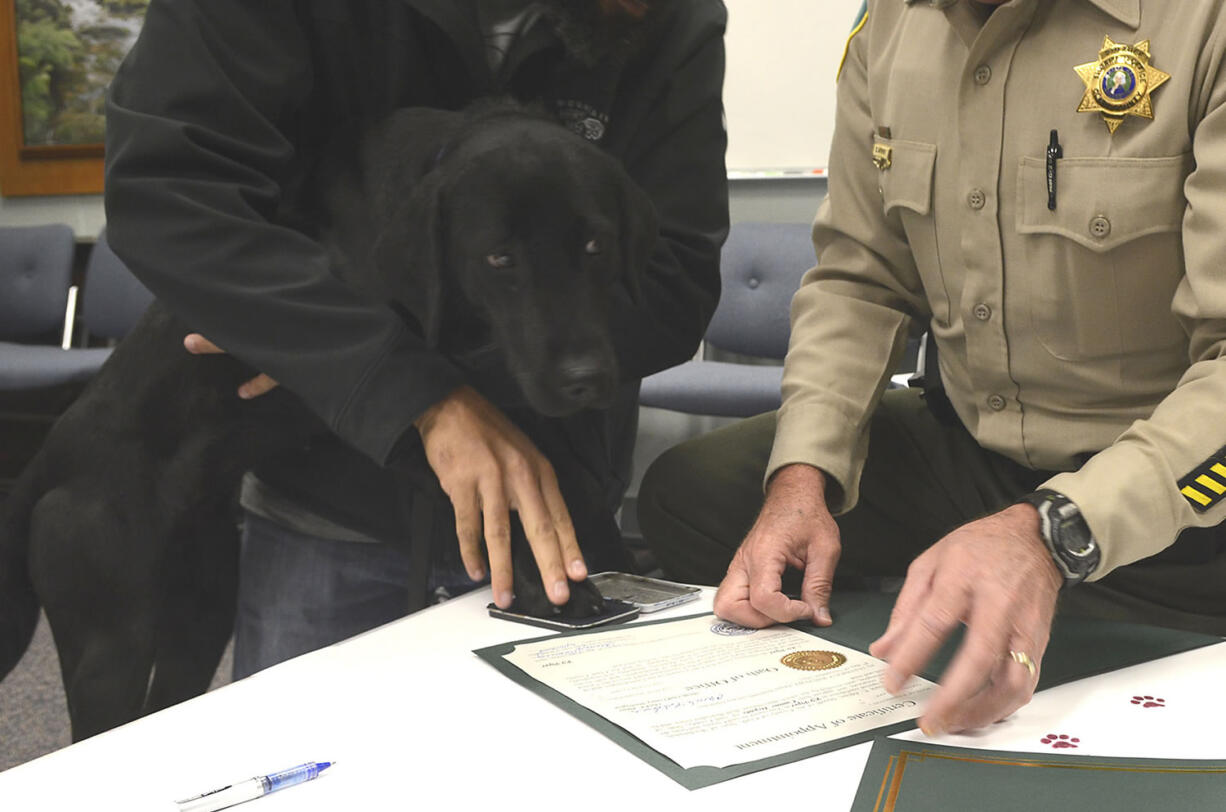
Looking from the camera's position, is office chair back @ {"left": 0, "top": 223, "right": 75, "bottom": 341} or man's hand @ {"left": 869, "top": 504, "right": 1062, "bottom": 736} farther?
office chair back @ {"left": 0, "top": 223, "right": 75, "bottom": 341}

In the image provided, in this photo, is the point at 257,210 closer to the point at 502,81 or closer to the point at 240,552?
the point at 502,81

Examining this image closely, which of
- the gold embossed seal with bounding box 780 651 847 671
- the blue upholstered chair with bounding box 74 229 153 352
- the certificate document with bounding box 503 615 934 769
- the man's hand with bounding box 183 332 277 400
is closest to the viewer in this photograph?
the certificate document with bounding box 503 615 934 769

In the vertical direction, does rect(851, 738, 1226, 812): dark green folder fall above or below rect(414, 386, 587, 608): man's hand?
below

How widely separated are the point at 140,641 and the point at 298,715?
0.60 meters

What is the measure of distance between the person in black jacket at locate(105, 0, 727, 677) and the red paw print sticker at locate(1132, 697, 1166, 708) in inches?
18.7

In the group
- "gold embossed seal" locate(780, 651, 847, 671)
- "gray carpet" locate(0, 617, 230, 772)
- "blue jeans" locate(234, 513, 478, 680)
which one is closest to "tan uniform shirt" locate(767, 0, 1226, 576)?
"gold embossed seal" locate(780, 651, 847, 671)

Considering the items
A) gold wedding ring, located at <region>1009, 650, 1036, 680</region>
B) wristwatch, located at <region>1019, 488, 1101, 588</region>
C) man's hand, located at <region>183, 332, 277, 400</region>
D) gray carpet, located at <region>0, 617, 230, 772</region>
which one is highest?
man's hand, located at <region>183, 332, 277, 400</region>

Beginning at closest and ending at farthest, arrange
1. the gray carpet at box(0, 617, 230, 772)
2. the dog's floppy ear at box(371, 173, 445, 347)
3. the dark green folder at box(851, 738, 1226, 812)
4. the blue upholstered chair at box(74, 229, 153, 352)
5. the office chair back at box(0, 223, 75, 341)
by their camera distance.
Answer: the dark green folder at box(851, 738, 1226, 812) < the dog's floppy ear at box(371, 173, 445, 347) < the gray carpet at box(0, 617, 230, 772) < the blue upholstered chair at box(74, 229, 153, 352) < the office chair back at box(0, 223, 75, 341)

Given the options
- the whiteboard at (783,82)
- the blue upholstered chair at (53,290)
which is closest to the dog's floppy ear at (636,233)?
the whiteboard at (783,82)

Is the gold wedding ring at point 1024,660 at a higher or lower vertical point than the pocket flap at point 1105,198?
lower

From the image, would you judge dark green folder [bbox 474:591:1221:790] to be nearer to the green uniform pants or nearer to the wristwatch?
the wristwatch

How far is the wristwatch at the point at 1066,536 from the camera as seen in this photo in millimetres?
849

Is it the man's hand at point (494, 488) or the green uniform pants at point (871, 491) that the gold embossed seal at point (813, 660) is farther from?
the green uniform pants at point (871, 491)

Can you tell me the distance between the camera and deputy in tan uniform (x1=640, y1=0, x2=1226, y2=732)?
0.94m
